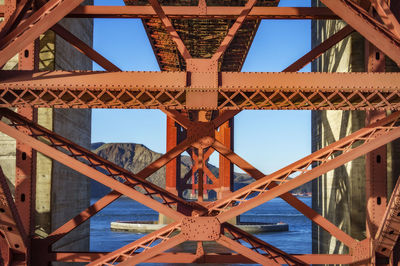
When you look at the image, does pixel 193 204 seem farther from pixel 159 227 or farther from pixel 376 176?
pixel 159 227

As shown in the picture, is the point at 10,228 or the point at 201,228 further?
the point at 10,228

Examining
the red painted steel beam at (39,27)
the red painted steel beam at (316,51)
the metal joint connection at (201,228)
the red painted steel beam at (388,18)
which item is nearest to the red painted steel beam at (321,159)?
the metal joint connection at (201,228)

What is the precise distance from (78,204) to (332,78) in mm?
14091

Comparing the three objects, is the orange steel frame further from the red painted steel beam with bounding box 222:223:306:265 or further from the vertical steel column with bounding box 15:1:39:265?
the vertical steel column with bounding box 15:1:39:265

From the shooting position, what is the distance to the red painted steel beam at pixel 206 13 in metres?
14.9

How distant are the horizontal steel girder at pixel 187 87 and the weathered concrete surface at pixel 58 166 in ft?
24.7

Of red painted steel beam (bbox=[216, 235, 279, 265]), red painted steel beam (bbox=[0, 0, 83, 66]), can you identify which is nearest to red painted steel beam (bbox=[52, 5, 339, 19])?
red painted steel beam (bbox=[0, 0, 83, 66])

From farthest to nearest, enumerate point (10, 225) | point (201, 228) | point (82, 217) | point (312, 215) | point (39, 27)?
1. point (82, 217)
2. point (312, 215)
3. point (10, 225)
4. point (201, 228)
5. point (39, 27)

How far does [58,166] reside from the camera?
63.5 ft

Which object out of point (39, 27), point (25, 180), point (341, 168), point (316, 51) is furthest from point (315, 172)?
point (341, 168)

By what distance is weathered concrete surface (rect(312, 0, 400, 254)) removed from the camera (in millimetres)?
16734

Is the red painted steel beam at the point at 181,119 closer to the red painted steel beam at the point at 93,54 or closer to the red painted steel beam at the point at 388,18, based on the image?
the red painted steel beam at the point at 93,54

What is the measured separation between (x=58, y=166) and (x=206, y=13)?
8.00 meters

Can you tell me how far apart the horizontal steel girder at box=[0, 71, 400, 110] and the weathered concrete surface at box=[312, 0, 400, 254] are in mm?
6034
